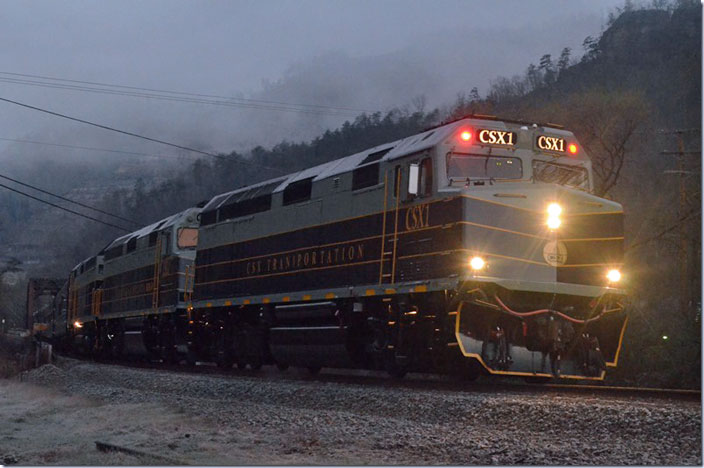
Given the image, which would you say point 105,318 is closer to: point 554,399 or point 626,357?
point 626,357

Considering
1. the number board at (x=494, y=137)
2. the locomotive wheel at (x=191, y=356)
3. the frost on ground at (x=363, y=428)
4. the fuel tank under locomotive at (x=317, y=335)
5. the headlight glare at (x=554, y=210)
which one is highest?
the number board at (x=494, y=137)

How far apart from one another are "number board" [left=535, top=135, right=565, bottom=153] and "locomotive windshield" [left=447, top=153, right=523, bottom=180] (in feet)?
1.99

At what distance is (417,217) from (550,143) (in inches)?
113

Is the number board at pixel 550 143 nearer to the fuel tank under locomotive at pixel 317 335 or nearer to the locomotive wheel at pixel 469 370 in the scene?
the locomotive wheel at pixel 469 370

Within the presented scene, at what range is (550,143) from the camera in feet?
52.8

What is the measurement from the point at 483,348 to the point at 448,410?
256cm

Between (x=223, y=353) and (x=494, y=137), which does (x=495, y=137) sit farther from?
(x=223, y=353)

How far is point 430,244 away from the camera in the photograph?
15.5m

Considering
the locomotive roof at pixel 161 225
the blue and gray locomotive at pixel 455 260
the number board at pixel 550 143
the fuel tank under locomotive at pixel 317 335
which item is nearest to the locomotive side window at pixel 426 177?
the blue and gray locomotive at pixel 455 260

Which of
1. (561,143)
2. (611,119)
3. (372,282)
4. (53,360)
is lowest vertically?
(53,360)

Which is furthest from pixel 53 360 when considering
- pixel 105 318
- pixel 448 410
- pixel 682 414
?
pixel 682 414

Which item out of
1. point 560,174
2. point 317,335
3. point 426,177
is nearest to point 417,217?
point 426,177

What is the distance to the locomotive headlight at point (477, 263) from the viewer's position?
14547 mm

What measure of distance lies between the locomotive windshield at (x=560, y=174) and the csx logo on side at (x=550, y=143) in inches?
11.8
